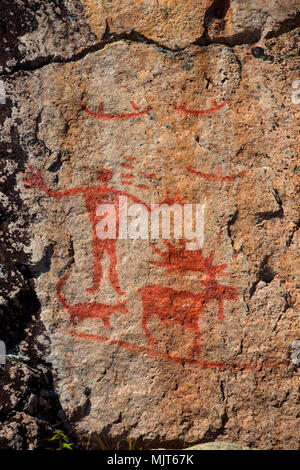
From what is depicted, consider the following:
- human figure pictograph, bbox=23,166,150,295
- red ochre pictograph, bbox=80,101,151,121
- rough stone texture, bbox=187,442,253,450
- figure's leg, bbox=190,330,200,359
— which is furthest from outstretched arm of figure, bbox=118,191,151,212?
rough stone texture, bbox=187,442,253,450

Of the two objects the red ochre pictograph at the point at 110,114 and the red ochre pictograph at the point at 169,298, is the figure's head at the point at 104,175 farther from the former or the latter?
the red ochre pictograph at the point at 110,114

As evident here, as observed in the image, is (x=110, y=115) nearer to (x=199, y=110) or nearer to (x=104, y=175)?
(x=104, y=175)

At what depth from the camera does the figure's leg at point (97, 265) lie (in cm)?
232

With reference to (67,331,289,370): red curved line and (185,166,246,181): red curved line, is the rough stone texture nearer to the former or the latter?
(67,331,289,370): red curved line

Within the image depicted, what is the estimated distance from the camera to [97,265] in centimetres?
233

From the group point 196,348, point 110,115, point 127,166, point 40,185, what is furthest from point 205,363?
point 110,115

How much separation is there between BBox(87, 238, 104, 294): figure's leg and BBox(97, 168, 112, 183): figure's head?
11.3 inches

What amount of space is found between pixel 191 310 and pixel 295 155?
0.88 m

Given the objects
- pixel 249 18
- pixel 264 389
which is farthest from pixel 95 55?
pixel 264 389

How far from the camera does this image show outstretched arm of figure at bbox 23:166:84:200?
2367 millimetres

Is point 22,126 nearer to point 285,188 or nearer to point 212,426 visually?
point 285,188

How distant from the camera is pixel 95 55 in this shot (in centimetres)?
243

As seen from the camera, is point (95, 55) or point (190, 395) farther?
point (95, 55)

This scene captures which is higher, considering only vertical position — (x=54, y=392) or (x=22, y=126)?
(x=22, y=126)
